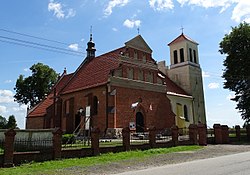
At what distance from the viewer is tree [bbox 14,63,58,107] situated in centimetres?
4881

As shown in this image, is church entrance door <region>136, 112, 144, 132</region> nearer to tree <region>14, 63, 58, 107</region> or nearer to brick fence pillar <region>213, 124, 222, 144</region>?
brick fence pillar <region>213, 124, 222, 144</region>

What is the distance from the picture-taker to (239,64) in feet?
105

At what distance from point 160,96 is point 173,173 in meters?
24.1

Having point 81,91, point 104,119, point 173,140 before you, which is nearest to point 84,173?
point 173,140

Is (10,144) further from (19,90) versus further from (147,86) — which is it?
(19,90)

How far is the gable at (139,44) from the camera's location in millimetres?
30984

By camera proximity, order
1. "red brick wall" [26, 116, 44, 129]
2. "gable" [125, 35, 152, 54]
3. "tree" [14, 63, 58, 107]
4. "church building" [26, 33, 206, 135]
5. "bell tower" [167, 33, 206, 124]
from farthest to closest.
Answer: "tree" [14, 63, 58, 107] → "bell tower" [167, 33, 206, 124] → "red brick wall" [26, 116, 44, 129] → "gable" [125, 35, 152, 54] → "church building" [26, 33, 206, 135]

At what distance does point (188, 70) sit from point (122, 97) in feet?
52.1

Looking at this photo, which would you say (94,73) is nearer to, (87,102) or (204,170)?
(87,102)

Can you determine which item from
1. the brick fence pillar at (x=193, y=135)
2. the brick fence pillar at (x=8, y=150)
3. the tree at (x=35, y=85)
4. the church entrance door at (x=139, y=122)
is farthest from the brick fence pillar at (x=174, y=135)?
the tree at (x=35, y=85)

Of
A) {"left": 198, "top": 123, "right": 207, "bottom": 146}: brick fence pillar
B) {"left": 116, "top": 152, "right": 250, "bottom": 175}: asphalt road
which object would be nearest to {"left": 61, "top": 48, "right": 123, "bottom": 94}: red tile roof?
{"left": 198, "top": 123, "right": 207, "bottom": 146}: brick fence pillar

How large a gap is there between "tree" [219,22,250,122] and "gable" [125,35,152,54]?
9573 millimetres

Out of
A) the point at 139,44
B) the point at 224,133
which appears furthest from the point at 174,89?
the point at 224,133

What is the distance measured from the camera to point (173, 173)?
30.8 ft
